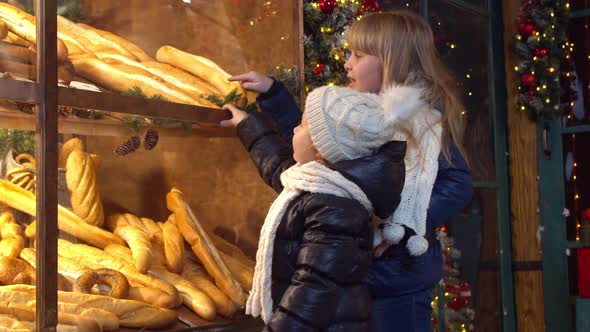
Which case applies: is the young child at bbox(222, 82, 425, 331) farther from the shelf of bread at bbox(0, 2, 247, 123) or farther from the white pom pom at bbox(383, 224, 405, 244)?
the shelf of bread at bbox(0, 2, 247, 123)

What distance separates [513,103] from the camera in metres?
5.04

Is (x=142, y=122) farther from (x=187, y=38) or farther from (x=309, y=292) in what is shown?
(x=309, y=292)

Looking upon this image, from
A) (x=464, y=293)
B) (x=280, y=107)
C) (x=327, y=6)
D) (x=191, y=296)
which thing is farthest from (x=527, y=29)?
(x=191, y=296)

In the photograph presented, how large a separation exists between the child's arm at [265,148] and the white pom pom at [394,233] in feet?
1.21

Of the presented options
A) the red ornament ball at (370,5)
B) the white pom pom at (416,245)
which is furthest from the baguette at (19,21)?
the red ornament ball at (370,5)

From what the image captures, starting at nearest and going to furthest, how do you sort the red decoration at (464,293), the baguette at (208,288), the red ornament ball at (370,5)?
the baguette at (208,288)
the red ornament ball at (370,5)
the red decoration at (464,293)

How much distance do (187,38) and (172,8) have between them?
10cm

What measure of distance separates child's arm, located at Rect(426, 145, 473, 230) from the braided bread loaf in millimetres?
955

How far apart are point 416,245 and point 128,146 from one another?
0.84 metres

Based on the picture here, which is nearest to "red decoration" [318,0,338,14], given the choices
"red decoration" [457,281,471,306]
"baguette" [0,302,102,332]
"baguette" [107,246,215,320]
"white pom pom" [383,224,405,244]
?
"white pom pom" [383,224,405,244]

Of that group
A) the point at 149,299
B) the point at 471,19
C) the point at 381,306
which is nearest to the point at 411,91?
the point at 381,306

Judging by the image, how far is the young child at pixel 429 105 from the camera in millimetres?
2459

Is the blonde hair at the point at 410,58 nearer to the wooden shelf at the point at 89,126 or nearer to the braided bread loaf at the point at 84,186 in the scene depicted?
the wooden shelf at the point at 89,126

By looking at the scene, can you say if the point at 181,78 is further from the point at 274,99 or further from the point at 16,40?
the point at 16,40
